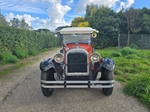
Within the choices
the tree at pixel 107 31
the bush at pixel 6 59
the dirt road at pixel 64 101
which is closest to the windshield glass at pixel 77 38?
the dirt road at pixel 64 101

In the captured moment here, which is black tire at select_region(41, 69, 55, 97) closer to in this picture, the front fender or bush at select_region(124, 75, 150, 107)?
the front fender

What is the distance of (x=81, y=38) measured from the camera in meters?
5.39

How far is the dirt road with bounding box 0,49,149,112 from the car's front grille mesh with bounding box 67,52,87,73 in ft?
2.47

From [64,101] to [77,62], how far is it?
1.05m

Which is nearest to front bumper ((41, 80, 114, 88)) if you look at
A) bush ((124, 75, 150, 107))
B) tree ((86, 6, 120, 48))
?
bush ((124, 75, 150, 107))

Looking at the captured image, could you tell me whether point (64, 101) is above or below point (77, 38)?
below

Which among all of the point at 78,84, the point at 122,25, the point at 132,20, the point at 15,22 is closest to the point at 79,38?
the point at 78,84

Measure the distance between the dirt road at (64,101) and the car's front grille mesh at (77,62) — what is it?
2.47 feet

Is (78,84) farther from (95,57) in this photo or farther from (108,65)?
(108,65)

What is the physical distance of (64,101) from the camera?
402cm

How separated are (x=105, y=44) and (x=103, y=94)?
53.9 feet

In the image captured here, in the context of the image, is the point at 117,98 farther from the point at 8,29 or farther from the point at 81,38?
the point at 8,29

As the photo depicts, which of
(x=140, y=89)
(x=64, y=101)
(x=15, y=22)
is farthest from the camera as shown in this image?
(x=15, y=22)

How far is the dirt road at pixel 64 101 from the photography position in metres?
3.60
